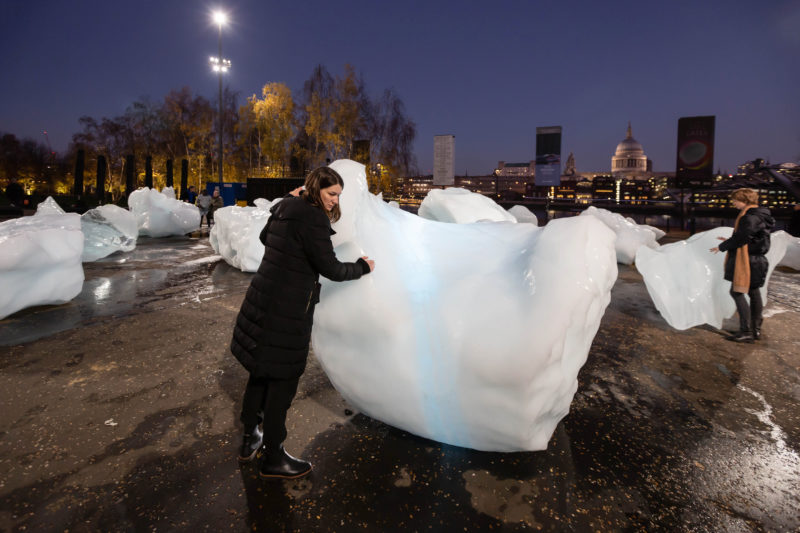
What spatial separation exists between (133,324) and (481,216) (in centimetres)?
533

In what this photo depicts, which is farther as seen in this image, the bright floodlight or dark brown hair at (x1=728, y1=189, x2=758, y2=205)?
the bright floodlight

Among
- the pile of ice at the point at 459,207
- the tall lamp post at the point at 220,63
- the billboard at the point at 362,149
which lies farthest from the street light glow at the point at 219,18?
the pile of ice at the point at 459,207

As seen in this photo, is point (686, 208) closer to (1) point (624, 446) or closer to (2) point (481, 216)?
(2) point (481, 216)

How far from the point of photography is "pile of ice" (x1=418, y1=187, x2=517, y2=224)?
7129mm

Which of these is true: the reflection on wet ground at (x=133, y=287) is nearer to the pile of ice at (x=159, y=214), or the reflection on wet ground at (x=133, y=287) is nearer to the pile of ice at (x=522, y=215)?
the pile of ice at (x=159, y=214)

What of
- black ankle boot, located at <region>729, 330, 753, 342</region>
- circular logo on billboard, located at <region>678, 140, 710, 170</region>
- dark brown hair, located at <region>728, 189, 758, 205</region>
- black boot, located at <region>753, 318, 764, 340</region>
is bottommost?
black ankle boot, located at <region>729, 330, 753, 342</region>

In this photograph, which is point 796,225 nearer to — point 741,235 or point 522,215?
point 522,215

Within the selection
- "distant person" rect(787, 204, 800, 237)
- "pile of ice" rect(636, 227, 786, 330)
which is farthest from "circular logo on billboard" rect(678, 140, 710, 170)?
"pile of ice" rect(636, 227, 786, 330)

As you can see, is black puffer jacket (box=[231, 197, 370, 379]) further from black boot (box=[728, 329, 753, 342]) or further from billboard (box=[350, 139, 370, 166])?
billboard (box=[350, 139, 370, 166])

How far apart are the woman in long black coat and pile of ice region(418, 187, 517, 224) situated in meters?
4.85

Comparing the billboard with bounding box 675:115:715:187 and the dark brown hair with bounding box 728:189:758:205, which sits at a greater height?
the billboard with bounding box 675:115:715:187

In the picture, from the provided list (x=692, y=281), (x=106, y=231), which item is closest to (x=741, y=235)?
(x=692, y=281)

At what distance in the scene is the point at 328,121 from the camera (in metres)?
36.3

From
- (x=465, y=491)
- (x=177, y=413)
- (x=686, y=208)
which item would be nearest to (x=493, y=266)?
(x=465, y=491)
